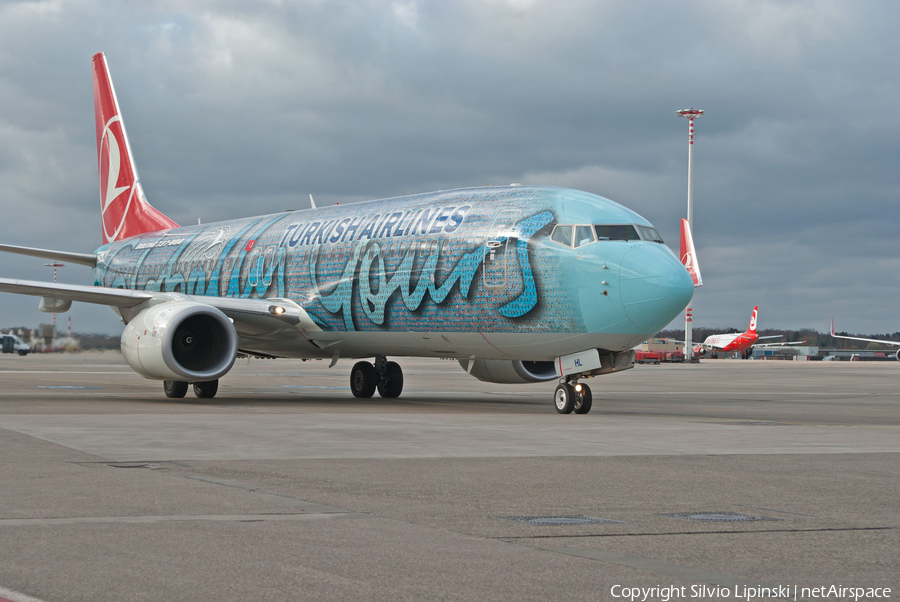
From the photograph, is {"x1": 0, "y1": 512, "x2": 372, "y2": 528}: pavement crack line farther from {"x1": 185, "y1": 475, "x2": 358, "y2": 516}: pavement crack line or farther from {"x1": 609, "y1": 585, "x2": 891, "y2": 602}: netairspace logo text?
{"x1": 609, "y1": 585, "x2": 891, "y2": 602}: netairspace logo text

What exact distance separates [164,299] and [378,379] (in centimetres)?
569

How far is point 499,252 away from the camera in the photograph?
18.0 m

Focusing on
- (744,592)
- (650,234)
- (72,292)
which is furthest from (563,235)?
(744,592)

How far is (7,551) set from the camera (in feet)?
17.9

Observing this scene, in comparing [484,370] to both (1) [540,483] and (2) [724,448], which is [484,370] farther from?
(1) [540,483]

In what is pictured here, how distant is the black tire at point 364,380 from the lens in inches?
938

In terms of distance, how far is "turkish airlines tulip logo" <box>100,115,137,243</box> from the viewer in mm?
31203

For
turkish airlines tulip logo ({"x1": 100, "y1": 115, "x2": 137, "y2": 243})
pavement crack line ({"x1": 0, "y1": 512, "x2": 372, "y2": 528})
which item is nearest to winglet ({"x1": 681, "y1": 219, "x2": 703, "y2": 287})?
turkish airlines tulip logo ({"x1": 100, "y1": 115, "x2": 137, "y2": 243})

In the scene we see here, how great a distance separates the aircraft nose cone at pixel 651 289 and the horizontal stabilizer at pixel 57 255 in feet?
52.6

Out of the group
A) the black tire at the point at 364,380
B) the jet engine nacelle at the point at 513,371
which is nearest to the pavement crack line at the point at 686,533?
the jet engine nacelle at the point at 513,371

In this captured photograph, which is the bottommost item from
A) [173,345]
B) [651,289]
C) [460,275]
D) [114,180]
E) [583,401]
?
[583,401]

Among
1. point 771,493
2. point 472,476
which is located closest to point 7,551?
point 472,476

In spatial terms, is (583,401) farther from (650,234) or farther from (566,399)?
(650,234)

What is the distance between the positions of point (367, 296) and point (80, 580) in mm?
15719
